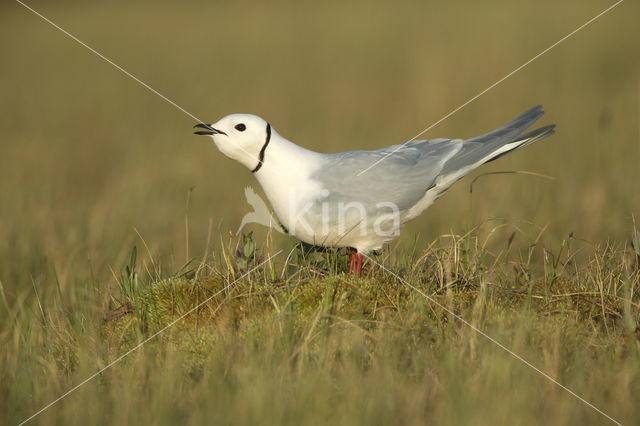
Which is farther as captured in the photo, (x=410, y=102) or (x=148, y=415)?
(x=410, y=102)

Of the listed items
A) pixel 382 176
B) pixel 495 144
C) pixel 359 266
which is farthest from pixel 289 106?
pixel 359 266

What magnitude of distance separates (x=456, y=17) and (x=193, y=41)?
5.70m

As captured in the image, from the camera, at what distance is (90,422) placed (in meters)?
2.38

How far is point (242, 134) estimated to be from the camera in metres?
3.43

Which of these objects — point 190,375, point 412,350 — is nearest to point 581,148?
point 412,350

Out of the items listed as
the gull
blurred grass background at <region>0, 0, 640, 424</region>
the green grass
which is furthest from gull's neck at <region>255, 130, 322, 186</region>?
blurred grass background at <region>0, 0, 640, 424</region>

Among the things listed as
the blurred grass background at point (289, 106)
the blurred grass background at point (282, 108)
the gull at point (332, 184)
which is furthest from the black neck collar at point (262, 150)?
the blurred grass background at point (282, 108)

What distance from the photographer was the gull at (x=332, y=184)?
3412 millimetres

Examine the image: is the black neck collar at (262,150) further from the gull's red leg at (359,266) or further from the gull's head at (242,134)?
the gull's red leg at (359,266)

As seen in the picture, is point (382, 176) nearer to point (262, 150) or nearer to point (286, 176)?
point (286, 176)

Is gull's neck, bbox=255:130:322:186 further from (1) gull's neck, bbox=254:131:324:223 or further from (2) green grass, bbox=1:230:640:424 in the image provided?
(2) green grass, bbox=1:230:640:424

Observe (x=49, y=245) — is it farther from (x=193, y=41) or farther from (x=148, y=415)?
(x=193, y=41)

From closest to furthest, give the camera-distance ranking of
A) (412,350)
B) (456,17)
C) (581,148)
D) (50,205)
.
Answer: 1. (412,350)
2. (50,205)
3. (581,148)
4. (456,17)

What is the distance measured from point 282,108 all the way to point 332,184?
23.9 feet
